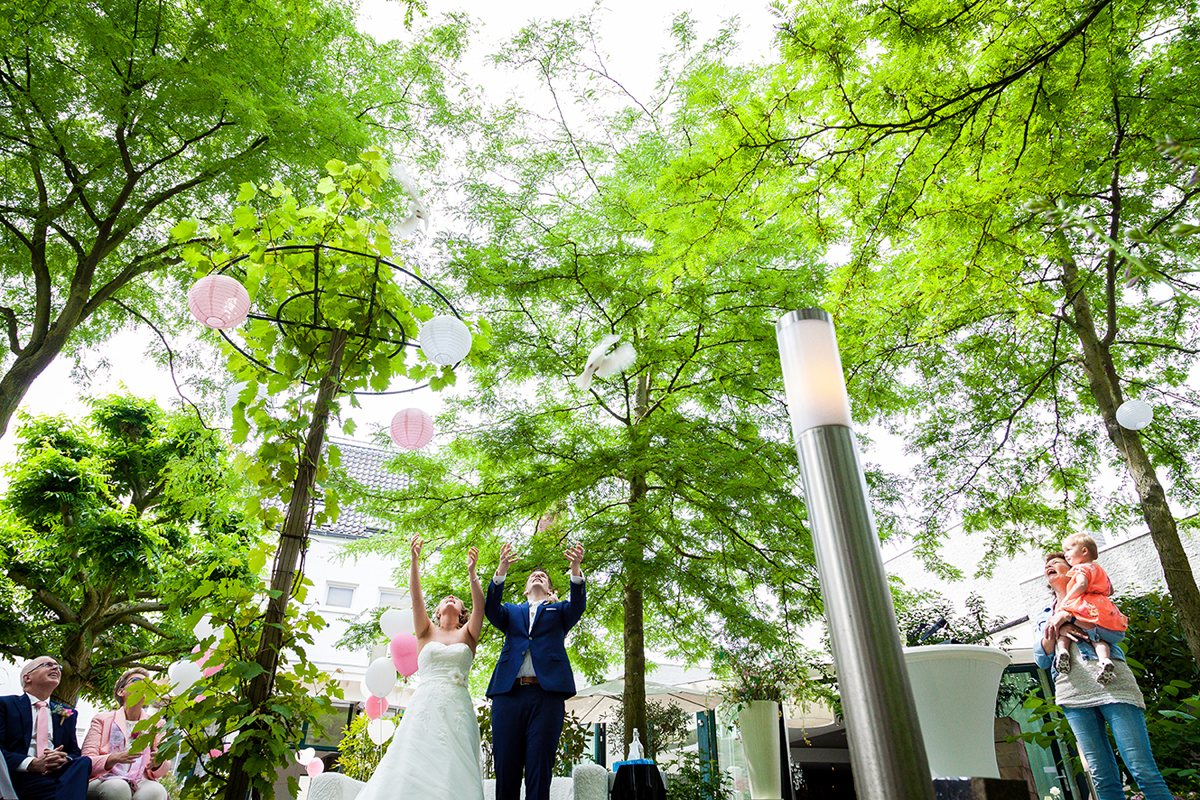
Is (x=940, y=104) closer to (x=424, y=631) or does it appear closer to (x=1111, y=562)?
(x=424, y=631)

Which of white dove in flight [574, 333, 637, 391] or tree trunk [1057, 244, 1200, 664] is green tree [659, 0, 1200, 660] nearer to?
tree trunk [1057, 244, 1200, 664]

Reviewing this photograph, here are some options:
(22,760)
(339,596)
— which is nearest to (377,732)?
(22,760)

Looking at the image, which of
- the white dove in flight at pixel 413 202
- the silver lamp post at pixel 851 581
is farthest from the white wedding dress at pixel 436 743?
the silver lamp post at pixel 851 581

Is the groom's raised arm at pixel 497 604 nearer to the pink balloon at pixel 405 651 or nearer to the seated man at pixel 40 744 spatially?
the pink balloon at pixel 405 651

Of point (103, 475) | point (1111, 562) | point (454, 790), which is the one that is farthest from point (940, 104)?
point (103, 475)

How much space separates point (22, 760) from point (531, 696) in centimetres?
308

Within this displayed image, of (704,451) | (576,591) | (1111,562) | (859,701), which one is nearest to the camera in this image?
(859,701)

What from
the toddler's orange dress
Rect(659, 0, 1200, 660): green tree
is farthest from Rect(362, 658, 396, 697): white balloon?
the toddler's orange dress

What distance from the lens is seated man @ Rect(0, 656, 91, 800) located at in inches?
157

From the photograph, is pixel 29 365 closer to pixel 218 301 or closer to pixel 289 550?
pixel 218 301

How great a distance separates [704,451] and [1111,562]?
8.77 metres

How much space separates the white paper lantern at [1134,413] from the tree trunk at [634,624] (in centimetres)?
411

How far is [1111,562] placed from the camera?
10914mm

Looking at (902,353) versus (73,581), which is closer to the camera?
(902,353)
